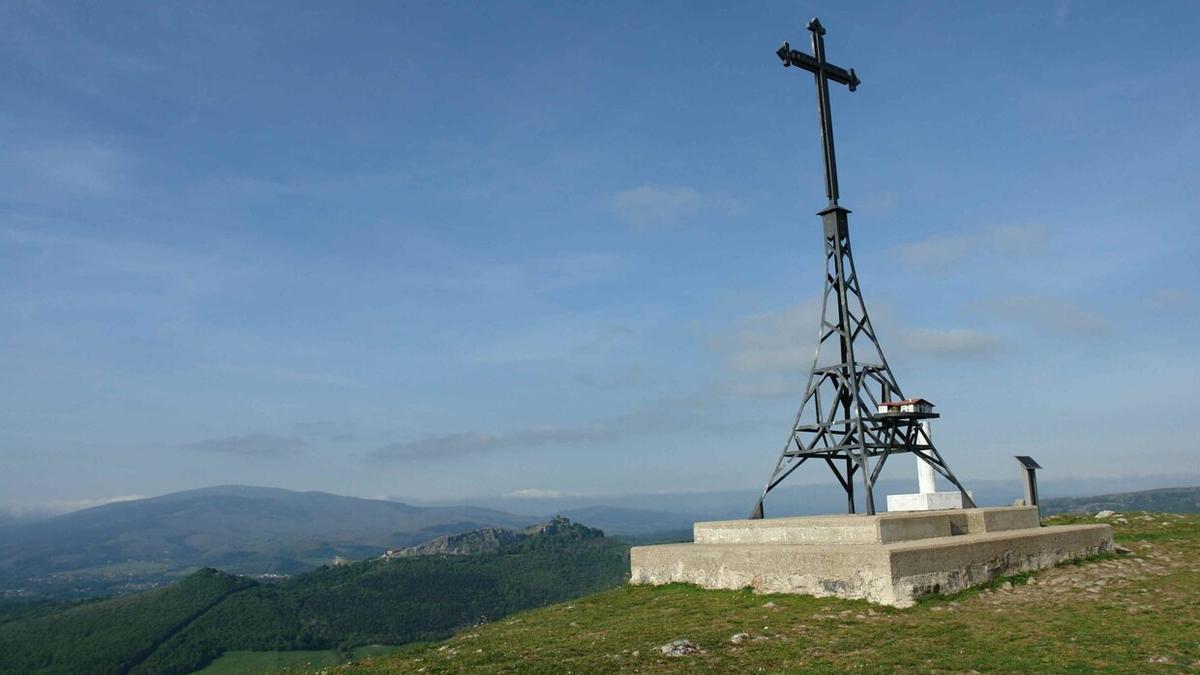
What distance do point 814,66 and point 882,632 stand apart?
17207mm

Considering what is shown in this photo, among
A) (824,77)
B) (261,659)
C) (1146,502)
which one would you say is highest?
(824,77)

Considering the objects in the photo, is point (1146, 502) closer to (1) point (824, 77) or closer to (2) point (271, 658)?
(2) point (271, 658)

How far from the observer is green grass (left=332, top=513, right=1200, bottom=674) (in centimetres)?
1136

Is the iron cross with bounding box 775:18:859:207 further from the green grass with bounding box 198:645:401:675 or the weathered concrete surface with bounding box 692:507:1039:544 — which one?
the green grass with bounding box 198:645:401:675

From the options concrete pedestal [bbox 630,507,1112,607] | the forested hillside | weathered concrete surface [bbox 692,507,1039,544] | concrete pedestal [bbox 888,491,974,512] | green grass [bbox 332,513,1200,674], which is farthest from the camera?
the forested hillside

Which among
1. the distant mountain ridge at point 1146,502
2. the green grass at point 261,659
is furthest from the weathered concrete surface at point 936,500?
the distant mountain ridge at point 1146,502

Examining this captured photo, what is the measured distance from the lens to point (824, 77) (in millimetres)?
24625

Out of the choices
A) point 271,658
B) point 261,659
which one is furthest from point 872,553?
point 261,659

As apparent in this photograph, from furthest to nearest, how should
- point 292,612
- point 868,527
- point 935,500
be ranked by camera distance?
point 292,612 → point 935,500 → point 868,527

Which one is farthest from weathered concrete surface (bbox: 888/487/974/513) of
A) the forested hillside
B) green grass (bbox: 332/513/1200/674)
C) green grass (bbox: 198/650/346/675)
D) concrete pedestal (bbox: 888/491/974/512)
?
green grass (bbox: 198/650/346/675)

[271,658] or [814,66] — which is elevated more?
[814,66]

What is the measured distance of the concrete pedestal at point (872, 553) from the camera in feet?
50.6

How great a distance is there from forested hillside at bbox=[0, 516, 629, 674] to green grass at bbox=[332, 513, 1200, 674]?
78476mm

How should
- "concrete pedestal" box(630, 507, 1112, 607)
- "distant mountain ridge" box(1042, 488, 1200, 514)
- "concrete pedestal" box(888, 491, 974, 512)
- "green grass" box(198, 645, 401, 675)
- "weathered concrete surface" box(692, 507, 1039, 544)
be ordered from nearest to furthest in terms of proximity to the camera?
"concrete pedestal" box(630, 507, 1112, 607), "weathered concrete surface" box(692, 507, 1039, 544), "concrete pedestal" box(888, 491, 974, 512), "green grass" box(198, 645, 401, 675), "distant mountain ridge" box(1042, 488, 1200, 514)
